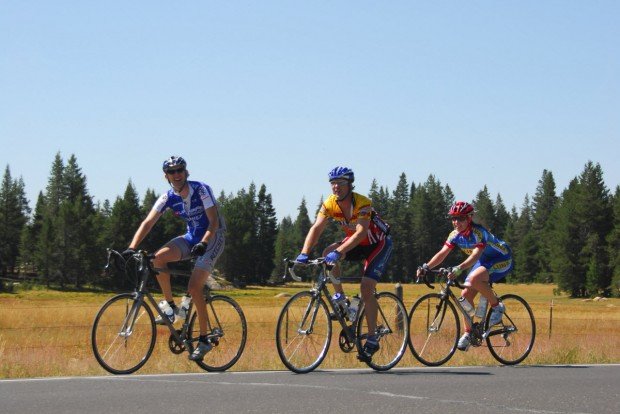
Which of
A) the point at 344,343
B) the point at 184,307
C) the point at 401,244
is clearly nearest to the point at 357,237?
the point at 344,343

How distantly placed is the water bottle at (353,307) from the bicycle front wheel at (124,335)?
225 cm

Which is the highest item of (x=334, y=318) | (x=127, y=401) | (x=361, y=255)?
(x=361, y=255)

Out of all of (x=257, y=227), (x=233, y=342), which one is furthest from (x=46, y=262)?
(x=233, y=342)

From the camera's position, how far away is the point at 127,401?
8070mm

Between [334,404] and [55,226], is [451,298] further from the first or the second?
[55,226]

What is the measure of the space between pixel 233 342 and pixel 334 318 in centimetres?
135

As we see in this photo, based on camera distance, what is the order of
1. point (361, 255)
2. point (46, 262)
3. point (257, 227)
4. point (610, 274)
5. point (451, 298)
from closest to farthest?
point (361, 255)
point (451, 298)
point (610, 274)
point (46, 262)
point (257, 227)

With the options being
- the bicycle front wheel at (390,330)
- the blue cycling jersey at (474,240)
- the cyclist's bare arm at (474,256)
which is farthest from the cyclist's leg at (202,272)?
the cyclist's bare arm at (474,256)

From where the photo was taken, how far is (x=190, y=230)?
10781mm

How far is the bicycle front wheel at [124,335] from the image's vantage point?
10.1 m

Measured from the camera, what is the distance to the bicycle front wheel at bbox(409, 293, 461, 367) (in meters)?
12.1

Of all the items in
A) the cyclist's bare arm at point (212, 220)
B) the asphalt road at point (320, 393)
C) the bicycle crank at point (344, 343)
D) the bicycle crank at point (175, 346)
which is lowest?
the asphalt road at point (320, 393)

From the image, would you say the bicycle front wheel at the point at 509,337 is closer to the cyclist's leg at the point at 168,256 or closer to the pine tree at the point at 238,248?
the cyclist's leg at the point at 168,256

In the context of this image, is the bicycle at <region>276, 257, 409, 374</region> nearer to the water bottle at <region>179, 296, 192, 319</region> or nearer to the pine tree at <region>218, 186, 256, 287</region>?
the water bottle at <region>179, 296, 192, 319</region>
